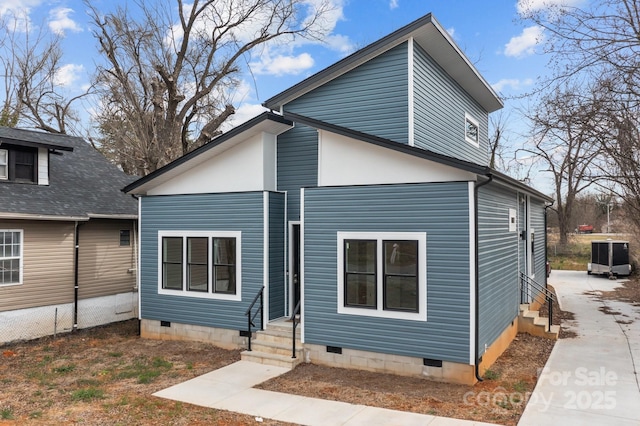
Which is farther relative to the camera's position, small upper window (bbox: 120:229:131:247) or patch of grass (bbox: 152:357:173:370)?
small upper window (bbox: 120:229:131:247)

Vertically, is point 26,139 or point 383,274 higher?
point 26,139

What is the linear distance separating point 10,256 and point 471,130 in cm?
1263

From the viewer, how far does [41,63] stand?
26000mm

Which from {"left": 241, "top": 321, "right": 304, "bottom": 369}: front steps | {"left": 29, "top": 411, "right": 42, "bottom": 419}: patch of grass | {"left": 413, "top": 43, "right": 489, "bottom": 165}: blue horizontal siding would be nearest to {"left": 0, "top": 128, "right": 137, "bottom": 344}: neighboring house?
{"left": 29, "top": 411, "right": 42, "bottom": 419}: patch of grass

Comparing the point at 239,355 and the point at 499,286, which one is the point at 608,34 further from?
the point at 239,355

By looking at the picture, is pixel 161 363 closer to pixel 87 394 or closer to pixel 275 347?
pixel 87 394

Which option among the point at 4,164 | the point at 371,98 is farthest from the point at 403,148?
the point at 4,164

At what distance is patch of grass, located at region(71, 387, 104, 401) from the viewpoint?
7.14 metres

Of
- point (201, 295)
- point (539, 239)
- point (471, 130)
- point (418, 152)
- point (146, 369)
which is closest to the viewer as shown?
point (418, 152)

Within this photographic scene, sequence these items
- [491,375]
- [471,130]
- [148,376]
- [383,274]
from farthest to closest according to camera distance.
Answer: [471,130] < [148,376] < [383,274] < [491,375]

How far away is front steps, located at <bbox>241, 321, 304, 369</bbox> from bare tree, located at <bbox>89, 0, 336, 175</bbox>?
14059mm

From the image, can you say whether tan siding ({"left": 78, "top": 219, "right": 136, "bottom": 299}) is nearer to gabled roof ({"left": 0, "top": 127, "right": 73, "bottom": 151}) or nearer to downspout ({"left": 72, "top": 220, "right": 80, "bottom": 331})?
downspout ({"left": 72, "top": 220, "right": 80, "bottom": 331})

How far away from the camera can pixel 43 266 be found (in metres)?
11.5

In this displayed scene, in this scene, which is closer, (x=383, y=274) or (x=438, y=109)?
(x=383, y=274)
